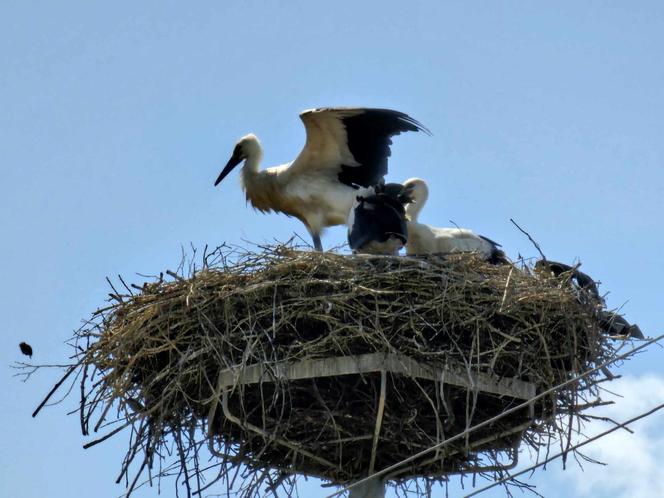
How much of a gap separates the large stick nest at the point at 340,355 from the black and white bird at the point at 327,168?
2.55 meters

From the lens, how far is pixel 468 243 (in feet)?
31.8

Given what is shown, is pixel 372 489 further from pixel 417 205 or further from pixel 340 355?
pixel 417 205

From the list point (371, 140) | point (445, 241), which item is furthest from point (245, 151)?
point (445, 241)

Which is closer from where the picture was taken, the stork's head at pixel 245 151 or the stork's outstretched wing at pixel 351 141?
the stork's outstretched wing at pixel 351 141

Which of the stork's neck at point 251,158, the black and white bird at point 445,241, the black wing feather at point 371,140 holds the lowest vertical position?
the black and white bird at point 445,241

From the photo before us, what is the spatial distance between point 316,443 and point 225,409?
0.55 metres

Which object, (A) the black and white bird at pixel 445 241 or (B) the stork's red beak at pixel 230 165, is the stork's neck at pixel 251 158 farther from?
(A) the black and white bird at pixel 445 241

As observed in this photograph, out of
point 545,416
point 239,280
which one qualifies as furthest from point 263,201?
point 545,416

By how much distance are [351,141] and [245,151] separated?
4.17 feet

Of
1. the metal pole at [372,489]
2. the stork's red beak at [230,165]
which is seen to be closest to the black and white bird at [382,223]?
the metal pole at [372,489]

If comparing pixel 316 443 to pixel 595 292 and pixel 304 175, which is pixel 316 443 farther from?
pixel 304 175

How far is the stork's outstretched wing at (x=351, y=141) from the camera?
9.86 metres

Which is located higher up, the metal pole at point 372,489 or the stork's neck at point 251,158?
the stork's neck at point 251,158

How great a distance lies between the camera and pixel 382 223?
855 cm
